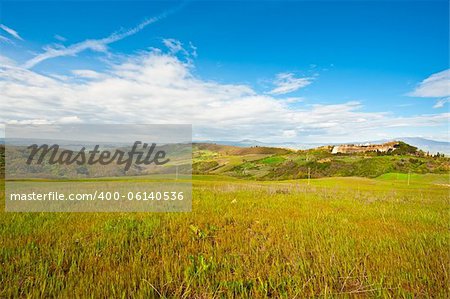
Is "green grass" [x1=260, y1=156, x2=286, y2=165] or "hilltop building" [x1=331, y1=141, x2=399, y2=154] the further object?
"green grass" [x1=260, y1=156, x2=286, y2=165]

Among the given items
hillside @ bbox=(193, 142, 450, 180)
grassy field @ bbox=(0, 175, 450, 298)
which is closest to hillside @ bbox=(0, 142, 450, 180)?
hillside @ bbox=(193, 142, 450, 180)

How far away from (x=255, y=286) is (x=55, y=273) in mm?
2764

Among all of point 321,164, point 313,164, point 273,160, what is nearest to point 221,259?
point 321,164

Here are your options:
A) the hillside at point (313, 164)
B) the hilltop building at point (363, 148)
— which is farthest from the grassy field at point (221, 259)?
the hilltop building at point (363, 148)

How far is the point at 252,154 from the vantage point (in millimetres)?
130125

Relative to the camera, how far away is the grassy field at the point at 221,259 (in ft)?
10.3

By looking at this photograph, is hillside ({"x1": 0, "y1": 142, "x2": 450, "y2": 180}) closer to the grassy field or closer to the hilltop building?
the hilltop building

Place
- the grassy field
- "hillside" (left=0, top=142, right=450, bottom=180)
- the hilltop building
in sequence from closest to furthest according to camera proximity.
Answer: the grassy field
"hillside" (left=0, top=142, right=450, bottom=180)
the hilltop building

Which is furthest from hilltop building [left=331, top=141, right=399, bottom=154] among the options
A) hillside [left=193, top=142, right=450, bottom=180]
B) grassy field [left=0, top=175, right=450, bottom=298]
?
grassy field [left=0, top=175, right=450, bottom=298]

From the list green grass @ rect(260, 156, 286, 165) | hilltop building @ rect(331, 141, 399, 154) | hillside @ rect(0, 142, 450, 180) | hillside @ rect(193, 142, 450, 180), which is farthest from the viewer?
green grass @ rect(260, 156, 286, 165)

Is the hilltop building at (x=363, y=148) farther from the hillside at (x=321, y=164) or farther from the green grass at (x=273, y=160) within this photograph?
the green grass at (x=273, y=160)

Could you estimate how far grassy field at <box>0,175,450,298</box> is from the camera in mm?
3141

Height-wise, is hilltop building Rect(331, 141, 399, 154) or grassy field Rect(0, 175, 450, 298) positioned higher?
hilltop building Rect(331, 141, 399, 154)

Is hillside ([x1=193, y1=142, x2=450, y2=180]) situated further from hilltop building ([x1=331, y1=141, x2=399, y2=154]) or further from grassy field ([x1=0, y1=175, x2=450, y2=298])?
grassy field ([x1=0, y1=175, x2=450, y2=298])
